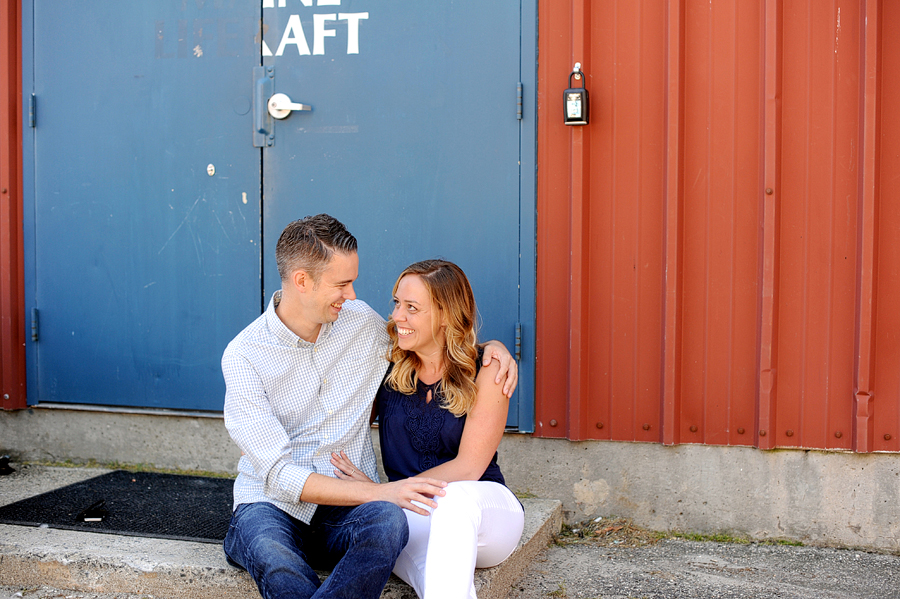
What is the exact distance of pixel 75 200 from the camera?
4.07 meters

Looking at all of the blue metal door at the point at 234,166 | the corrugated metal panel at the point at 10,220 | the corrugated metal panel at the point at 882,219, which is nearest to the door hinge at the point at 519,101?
the blue metal door at the point at 234,166

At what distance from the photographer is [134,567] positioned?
2822mm

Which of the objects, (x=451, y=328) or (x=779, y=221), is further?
(x=779, y=221)

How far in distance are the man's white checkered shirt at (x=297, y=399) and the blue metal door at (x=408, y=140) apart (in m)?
0.91

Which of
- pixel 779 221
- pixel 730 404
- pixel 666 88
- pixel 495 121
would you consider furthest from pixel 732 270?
pixel 495 121

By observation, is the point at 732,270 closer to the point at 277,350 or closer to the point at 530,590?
the point at 530,590

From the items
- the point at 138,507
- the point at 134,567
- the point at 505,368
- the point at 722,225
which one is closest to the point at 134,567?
the point at 134,567

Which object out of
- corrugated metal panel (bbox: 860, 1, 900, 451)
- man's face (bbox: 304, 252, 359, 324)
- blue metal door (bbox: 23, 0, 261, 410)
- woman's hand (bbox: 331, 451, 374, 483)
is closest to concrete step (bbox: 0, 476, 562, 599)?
woman's hand (bbox: 331, 451, 374, 483)

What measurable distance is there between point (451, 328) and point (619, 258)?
1.18 meters

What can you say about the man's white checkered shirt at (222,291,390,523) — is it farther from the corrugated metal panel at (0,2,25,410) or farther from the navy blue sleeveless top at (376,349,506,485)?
the corrugated metal panel at (0,2,25,410)

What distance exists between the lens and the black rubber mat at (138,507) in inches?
124

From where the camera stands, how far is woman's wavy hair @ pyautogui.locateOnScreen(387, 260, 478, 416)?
2643 millimetres

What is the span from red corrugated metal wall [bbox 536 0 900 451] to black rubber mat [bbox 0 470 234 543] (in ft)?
5.11

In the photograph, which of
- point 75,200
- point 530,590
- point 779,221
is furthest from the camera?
point 75,200
